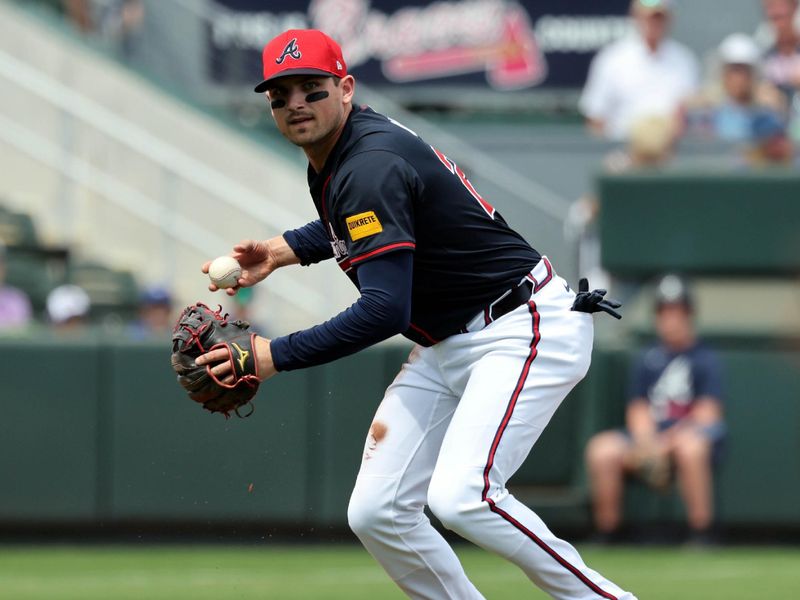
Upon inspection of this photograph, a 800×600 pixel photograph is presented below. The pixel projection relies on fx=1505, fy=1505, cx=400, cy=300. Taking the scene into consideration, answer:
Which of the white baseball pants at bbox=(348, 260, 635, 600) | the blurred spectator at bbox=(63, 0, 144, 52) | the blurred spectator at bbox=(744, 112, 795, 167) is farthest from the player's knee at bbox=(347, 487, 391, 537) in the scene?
the blurred spectator at bbox=(63, 0, 144, 52)

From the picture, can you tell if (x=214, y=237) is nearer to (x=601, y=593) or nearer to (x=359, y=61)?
(x=359, y=61)

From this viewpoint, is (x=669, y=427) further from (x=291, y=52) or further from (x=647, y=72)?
(x=291, y=52)

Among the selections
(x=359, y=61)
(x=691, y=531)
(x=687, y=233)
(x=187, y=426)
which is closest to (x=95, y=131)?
(x=359, y=61)

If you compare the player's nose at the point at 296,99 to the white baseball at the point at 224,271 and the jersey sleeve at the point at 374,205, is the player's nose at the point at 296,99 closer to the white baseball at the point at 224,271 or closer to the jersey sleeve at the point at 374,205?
the jersey sleeve at the point at 374,205

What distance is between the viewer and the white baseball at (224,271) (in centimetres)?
520

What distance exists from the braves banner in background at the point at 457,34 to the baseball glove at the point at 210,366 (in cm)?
809

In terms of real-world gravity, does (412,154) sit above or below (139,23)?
below

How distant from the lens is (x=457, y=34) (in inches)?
506

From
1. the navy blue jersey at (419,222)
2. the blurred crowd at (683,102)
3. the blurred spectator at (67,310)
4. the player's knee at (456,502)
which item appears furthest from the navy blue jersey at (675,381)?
the player's knee at (456,502)

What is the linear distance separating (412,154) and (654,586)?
341cm

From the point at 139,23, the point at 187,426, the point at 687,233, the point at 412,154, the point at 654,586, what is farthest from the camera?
the point at 139,23

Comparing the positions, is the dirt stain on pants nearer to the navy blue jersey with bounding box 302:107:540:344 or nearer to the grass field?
the navy blue jersey with bounding box 302:107:540:344

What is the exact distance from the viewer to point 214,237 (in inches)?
436

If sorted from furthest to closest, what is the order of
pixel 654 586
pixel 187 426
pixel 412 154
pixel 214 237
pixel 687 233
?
1. pixel 214 237
2. pixel 687 233
3. pixel 187 426
4. pixel 654 586
5. pixel 412 154
